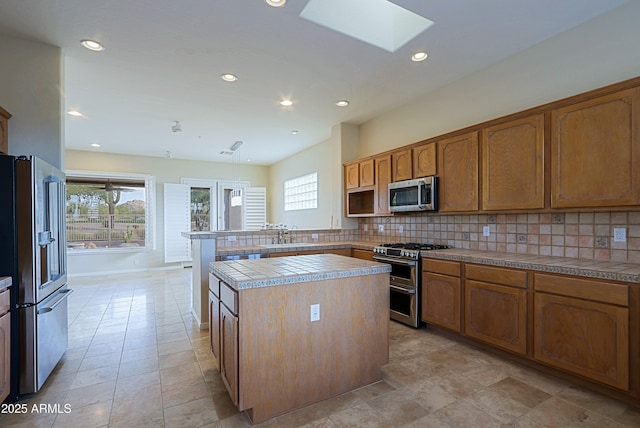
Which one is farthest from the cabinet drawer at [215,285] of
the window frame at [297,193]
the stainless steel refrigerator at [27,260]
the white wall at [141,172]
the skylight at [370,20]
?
the white wall at [141,172]

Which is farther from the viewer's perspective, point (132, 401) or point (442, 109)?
point (442, 109)

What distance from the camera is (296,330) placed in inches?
77.7

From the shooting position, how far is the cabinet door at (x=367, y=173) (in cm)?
454

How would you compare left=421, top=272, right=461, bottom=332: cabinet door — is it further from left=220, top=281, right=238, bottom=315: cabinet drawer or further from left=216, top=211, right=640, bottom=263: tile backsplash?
left=220, top=281, right=238, bottom=315: cabinet drawer

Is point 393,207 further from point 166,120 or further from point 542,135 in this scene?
point 166,120

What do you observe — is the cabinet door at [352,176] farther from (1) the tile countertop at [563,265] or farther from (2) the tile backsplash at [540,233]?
(1) the tile countertop at [563,265]

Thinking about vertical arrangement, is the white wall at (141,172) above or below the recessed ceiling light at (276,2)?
below

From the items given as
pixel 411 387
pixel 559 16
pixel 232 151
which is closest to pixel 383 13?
pixel 559 16

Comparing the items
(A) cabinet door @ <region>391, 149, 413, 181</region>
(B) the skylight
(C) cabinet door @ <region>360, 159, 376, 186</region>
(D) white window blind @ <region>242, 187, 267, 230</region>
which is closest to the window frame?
(D) white window blind @ <region>242, 187, 267, 230</region>

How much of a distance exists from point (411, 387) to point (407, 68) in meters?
3.03

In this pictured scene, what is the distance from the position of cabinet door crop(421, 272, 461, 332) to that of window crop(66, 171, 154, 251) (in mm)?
6654

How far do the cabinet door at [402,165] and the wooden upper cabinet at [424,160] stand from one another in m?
0.09

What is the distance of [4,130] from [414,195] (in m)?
3.89

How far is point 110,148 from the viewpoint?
674 cm
